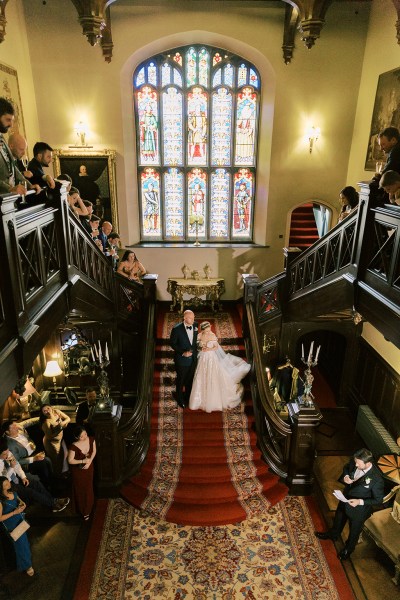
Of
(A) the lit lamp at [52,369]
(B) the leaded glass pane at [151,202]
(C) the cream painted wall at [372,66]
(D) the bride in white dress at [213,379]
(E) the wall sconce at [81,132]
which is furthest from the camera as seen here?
(B) the leaded glass pane at [151,202]

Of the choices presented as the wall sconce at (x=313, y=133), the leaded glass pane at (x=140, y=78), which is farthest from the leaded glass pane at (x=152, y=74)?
the wall sconce at (x=313, y=133)

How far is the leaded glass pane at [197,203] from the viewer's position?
34.3 feet

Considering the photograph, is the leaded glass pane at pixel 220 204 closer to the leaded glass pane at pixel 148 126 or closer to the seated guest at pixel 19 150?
the leaded glass pane at pixel 148 126

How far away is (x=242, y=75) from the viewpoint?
32.0 ft

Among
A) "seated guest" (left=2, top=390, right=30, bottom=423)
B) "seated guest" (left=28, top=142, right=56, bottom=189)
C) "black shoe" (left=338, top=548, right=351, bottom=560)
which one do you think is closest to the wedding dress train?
"black shoe" (left=338, top=548, right=351, bottom=560)

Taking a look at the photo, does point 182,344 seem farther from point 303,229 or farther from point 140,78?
point 140,78

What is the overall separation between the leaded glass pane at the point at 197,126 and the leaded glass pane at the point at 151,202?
1.00 metres

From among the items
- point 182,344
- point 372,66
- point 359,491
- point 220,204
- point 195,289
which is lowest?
point 359,491

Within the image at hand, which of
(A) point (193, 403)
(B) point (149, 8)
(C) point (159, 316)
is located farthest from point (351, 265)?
(B) point (149, 8)

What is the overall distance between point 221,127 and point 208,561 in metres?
8.83

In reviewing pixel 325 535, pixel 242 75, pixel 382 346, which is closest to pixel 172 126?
pixel 242 75

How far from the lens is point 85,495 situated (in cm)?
576

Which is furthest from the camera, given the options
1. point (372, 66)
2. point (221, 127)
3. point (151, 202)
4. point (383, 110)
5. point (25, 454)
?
point (151, 202)

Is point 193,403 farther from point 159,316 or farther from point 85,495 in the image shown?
point 159,316
